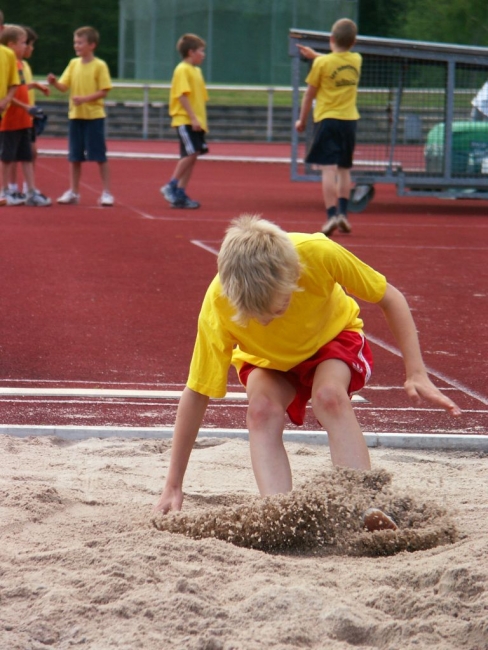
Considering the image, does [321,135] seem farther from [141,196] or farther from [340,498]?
[340,498]

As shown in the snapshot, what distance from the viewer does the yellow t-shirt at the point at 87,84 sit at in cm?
1262

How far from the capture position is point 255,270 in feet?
11.1

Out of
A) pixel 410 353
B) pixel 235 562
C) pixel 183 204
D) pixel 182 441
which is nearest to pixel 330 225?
pixel 183 204

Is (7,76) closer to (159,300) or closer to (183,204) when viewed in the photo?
(183,204)

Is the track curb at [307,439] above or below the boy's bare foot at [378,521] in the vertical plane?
below

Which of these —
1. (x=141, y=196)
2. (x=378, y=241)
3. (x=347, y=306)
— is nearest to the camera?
(x=347, y=306)

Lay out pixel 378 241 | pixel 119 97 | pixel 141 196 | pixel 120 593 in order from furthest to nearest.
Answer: pixel 119 97 → pixel 141 196 → pixel 378 241 → pixel 120 593

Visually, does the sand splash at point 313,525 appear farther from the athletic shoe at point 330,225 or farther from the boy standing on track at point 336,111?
the boy standing on track at point 336,111

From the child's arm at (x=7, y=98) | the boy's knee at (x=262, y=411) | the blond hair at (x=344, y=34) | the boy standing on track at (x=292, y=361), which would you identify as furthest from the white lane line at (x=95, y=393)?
the child's arm at (x=7, y=98)

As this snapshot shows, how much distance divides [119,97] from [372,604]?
30518 millimetres

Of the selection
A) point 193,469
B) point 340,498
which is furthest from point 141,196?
point 340,498

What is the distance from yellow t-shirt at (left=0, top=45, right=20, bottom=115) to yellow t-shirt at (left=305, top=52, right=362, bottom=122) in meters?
3.19

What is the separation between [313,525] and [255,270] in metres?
0.84

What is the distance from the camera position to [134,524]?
3.62 metres
